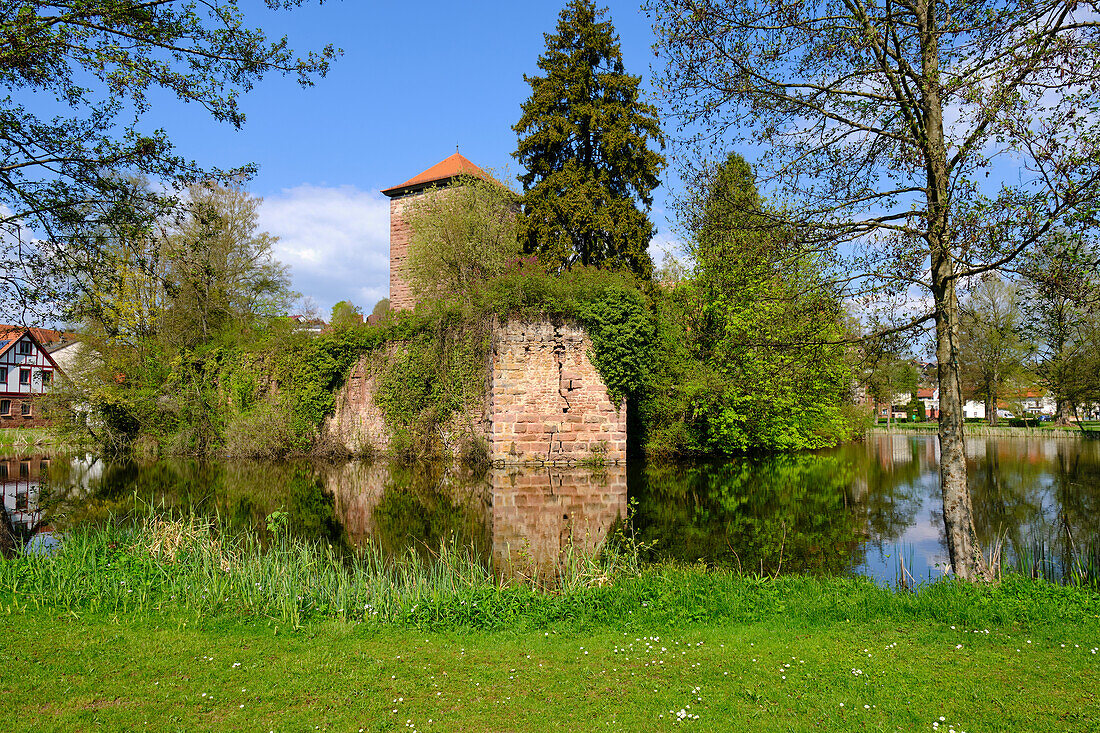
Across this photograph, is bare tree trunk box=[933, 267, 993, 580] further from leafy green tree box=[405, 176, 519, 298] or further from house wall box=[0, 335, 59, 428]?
house wall box=[0, 335, 59, 428]

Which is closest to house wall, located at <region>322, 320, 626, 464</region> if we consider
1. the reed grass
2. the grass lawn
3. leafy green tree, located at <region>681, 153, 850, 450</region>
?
leafy green tree, located at <region>681, 153, 850, 450</region>

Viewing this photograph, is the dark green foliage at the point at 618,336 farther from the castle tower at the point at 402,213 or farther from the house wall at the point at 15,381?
the house wall at the point at 15,381

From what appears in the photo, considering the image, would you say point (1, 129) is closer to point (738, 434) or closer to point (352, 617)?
point (352, 617)

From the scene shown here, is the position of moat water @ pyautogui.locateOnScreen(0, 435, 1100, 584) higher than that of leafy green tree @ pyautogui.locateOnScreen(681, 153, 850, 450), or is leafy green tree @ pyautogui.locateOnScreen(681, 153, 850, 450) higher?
leafy green tree @ pyautogui.locateOnScreen(681, 153, 850, 450)

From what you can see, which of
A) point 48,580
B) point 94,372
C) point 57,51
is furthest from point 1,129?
point 94,372

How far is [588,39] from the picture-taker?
872 inches

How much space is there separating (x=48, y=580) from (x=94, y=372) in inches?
839

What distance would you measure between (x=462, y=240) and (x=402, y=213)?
10140 millimetres

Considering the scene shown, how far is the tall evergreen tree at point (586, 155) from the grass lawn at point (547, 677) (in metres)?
17.5

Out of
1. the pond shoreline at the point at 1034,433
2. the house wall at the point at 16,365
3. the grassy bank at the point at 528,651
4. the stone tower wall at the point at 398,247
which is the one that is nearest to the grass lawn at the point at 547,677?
the grassy bank at the point at 528,651

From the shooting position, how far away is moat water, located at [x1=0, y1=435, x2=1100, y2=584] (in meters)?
8.52

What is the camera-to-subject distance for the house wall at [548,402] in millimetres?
17656

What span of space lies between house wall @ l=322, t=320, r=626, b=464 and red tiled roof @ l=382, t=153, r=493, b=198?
19.0 meters

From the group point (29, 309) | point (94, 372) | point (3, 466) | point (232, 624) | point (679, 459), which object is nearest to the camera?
point (232, 624)
